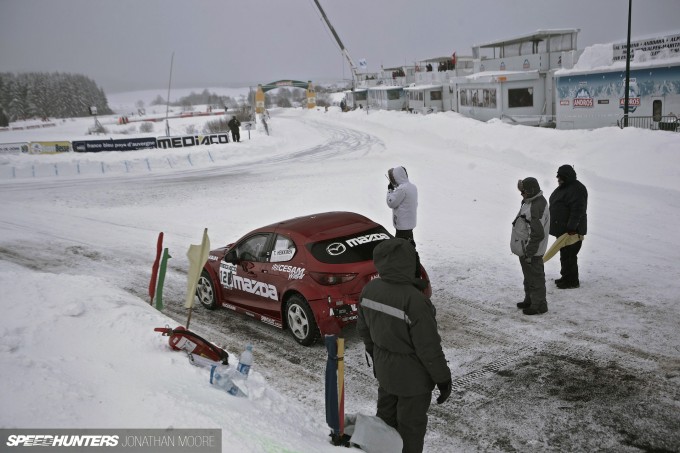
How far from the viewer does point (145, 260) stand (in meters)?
11.5

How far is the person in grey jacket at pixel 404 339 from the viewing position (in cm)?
385

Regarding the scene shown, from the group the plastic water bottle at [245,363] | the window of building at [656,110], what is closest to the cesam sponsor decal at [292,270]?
the plastic water bottle at [245,363]

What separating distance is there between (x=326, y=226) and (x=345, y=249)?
1.87ft

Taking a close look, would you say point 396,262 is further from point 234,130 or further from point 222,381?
point 234,130

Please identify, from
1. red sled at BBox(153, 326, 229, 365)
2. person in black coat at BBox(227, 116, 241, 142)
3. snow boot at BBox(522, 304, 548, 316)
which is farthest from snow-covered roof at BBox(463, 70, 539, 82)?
red sled at BBox(153, 326, 229, 365)

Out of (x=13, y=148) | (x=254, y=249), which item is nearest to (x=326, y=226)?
(x=254, y=249)

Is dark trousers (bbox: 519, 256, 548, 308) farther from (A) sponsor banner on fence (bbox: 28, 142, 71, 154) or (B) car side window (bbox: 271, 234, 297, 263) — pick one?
(A) sponsor banner on fence (bbox: 28, 142, 71, 154)

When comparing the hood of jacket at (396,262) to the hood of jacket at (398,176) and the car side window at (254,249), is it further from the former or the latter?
the hood of jacket at (398,176)

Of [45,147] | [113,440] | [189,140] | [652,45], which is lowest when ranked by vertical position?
[113,440]

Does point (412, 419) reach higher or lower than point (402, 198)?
lower

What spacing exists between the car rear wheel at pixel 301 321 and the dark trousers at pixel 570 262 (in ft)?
13.6

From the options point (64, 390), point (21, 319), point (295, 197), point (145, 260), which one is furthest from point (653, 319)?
point (295, 197)

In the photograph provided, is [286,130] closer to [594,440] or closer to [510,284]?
[510,284]

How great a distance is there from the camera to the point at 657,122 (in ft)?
74.3
